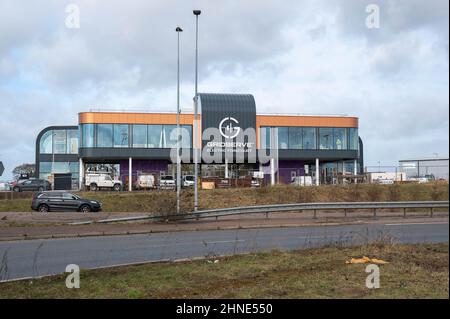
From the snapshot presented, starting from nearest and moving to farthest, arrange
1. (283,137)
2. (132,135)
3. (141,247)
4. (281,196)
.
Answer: (141,247) → (281,196) → (132,135) → (283,137)

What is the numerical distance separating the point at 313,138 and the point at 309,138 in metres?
0.48

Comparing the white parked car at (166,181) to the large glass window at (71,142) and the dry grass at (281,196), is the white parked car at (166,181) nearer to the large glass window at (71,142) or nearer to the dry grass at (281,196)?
the dry grass at (281,196)

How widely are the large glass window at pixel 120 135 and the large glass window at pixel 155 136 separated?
2.62m

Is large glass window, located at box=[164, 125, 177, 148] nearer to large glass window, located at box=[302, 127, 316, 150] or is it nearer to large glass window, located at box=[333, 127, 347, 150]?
large glass window, located at box=[302, 127, 316, 150]

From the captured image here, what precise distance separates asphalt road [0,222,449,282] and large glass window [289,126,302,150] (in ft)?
137

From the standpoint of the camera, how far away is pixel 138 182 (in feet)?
165

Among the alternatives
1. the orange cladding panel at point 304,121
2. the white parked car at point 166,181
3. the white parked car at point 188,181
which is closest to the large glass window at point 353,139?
the orange cladding panel at point 304,121

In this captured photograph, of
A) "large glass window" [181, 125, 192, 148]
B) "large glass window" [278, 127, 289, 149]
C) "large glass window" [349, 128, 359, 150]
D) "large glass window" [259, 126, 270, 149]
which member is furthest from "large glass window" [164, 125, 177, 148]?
"large glass window" [349, 128, 359, 150]

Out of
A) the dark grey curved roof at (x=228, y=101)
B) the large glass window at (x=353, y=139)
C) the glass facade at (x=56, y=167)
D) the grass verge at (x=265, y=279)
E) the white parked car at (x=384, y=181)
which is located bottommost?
the grass verge at (x=265, y=279)

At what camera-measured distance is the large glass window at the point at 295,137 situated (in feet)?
199

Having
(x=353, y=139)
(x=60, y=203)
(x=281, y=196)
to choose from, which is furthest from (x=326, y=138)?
(x=60, y=203)

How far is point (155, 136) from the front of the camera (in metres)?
58.8

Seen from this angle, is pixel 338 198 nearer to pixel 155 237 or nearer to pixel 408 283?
pixel 155 237

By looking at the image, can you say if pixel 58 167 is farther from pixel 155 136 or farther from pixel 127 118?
pixel 155 136
